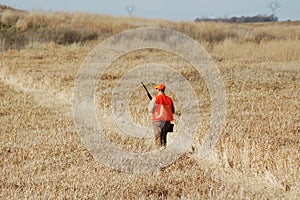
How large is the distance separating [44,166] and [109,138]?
5.09 ft

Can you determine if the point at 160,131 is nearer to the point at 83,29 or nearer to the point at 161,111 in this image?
the point at 161,111

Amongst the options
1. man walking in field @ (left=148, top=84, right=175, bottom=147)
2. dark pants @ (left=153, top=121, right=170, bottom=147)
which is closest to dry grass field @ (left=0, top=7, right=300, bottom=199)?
dark pants @ (left=153, top=121, right=170, bottom=147)

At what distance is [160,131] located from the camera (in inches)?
259

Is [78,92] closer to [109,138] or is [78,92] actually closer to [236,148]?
[109,138]

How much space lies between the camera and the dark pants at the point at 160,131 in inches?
257

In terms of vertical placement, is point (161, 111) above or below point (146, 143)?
above

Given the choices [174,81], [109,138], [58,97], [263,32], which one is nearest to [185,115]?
[109,138]

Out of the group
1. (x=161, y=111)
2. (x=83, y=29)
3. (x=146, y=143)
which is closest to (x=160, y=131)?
(x=161, y=111)

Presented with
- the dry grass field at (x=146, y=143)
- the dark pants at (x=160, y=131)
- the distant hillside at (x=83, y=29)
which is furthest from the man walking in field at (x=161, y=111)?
the distant hillside at (x=83, y=29)

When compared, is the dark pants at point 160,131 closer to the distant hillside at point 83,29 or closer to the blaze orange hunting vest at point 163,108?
the blaze orange hunting vest at point 163,108

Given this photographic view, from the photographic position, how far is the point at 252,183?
17.4 feet

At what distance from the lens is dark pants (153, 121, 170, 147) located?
21.4 feet

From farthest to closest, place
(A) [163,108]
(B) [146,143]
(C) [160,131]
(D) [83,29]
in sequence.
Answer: (D) [83,29] < (B) [146,143] < (C) [160,131] < (A) [163,108]

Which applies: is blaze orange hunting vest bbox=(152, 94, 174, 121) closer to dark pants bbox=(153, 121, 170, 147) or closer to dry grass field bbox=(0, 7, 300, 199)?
dark pants bbox=(153, 121, 170, 147)
